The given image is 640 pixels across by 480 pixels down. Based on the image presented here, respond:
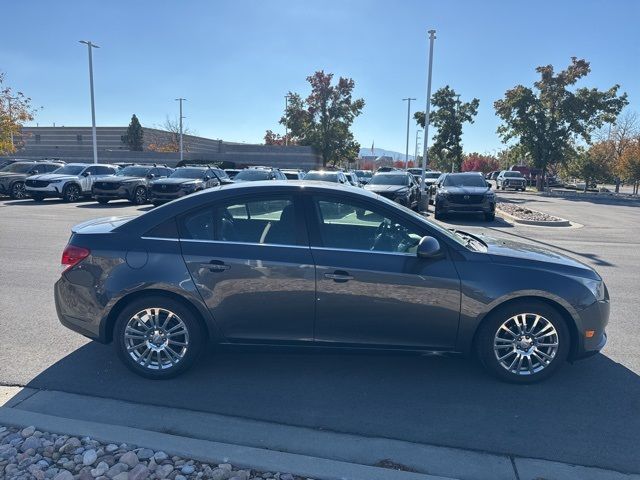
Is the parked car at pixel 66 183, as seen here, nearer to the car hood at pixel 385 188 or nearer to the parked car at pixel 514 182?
the car hood at pixel 385 188

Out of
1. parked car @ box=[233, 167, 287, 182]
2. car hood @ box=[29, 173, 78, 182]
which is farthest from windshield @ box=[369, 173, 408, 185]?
car hood @ box=[29, 173, 78, 182]

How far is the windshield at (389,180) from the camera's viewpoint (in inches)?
703

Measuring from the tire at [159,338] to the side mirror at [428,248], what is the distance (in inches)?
75.1

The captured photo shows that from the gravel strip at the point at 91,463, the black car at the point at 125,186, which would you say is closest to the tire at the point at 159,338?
the gravel strip at the point at 91,463

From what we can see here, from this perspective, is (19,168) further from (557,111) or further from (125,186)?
(557,111)

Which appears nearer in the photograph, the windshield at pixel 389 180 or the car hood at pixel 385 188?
the car hood at pixel 385 188

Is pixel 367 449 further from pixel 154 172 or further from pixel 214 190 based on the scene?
pixel 154 172

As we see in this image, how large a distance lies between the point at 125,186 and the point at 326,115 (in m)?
31.6

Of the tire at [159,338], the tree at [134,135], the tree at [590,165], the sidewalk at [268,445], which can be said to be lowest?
the sidewalk at [268,445]

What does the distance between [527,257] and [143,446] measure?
325cm

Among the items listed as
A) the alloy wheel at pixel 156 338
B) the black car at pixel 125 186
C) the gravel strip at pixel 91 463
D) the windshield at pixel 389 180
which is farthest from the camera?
the black car at pixel 125 186

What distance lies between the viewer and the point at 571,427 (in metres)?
3.44

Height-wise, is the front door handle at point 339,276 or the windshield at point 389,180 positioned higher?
the windshield at point 389,180

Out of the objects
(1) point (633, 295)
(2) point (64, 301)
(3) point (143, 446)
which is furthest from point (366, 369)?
(1) point (633, 295)
